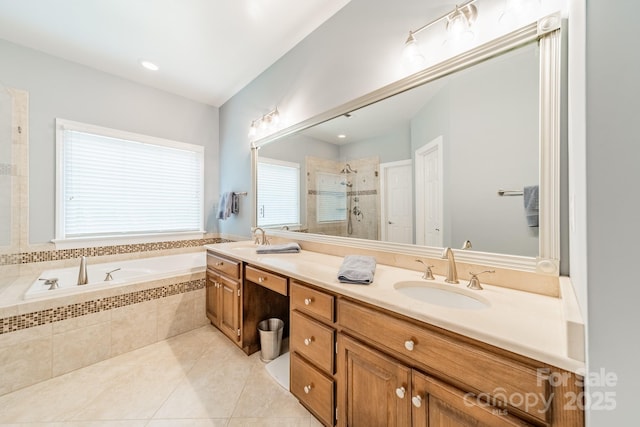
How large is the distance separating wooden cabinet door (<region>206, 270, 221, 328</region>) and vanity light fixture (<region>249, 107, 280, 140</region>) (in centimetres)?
156

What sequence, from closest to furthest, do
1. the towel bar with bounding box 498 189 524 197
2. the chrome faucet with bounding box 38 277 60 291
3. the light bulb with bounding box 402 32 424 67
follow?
the towel bar with bounding box 498 189 524 197, the light bulb with bounding box 402 32 424 67, the chrome faucet with bounding box 38 277 60 291

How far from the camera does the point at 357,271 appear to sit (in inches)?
47.0

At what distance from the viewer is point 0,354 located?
152 cm

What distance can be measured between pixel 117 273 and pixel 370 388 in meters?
2.81

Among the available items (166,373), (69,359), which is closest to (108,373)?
(69,359)

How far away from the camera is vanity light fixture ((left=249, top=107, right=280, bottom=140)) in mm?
2316

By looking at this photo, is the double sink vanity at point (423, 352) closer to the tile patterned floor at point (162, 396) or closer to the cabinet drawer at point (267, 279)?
the cabinet drawer at point (267, 279)

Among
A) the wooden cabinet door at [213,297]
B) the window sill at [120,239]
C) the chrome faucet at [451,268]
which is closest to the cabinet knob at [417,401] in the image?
the chrome faucet at [451,268]

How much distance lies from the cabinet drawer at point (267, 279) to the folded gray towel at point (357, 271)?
0.43m

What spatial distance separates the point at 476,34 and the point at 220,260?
7.78ft

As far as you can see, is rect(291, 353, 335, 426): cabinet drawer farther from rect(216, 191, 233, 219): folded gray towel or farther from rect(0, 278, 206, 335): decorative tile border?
rect(216, 191, 233, 219): folded gray towel

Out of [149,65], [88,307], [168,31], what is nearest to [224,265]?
[88,307]

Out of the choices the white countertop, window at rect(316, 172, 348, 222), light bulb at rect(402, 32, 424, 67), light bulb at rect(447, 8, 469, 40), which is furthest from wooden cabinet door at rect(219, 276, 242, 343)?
light bulb at rect(447, 8, 469, 40)

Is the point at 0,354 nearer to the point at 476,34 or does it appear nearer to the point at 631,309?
the point at 631,309
